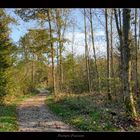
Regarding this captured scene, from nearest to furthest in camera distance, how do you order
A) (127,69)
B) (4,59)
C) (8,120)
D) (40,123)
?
(40,123)
(127,69)
(8,120)
(4,59)

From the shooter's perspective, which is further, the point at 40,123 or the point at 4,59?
the point at 4,59

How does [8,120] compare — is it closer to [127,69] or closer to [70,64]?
[127,69]

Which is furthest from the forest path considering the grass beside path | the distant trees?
the distant trees

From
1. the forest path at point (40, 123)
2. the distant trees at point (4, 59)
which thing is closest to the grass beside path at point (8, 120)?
the forest path at point (40, 123)

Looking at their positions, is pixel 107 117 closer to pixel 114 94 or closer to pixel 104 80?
pixel 114 94

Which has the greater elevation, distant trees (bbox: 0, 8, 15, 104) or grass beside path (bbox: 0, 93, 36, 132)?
distant trees (bbox: 0, 8, 15, 104)

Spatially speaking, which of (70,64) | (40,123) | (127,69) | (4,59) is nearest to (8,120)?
(40,123)

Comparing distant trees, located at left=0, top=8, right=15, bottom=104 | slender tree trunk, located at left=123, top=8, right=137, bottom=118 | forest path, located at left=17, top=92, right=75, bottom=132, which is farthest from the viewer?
distant trees, located at left=0, top=8, right=15, bottom=104

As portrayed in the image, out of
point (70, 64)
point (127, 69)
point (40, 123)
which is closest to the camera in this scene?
point (40, 123)

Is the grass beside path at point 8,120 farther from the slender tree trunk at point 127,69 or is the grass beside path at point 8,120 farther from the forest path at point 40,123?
the slender tree trunk at point 127,69

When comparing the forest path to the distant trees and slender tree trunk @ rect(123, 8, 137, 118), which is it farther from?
the distant trees

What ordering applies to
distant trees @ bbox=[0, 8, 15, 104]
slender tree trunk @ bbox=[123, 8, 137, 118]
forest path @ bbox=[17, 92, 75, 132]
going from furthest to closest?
distant trees @ bbox=[0, 8, 15, 104]
slender tree trunk @ bbox=[123, 8, 137, 118]
forest path @ bbox=[17, 92, 75, 132]

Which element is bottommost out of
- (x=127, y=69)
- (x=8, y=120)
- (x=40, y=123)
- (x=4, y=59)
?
(x=8, y=120)
